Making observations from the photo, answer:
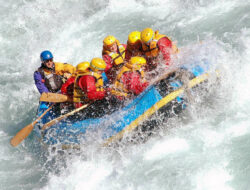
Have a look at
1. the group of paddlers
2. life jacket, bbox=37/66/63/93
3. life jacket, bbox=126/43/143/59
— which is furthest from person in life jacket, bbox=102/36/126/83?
life jacket, bbox=37/66/63/93

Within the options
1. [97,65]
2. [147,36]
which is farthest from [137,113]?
[147,36]

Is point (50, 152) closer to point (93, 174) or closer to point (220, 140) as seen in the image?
point (93, 174)

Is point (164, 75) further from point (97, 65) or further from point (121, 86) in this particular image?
point (97, 65)

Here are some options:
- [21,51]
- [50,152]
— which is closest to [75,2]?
[21,51]

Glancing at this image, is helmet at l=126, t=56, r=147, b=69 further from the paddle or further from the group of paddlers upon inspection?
the paddle

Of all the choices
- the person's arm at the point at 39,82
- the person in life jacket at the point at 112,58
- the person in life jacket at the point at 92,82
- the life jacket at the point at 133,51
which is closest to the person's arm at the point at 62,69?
the person's arm at the point at 39,82

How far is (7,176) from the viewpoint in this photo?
573cm

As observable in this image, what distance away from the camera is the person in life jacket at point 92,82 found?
4.99 m

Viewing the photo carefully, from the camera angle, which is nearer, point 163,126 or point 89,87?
point 89,87

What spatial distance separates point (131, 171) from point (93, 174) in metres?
0.61

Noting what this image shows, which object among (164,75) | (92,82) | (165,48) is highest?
(165,48)

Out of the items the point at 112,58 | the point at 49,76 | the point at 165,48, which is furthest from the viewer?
the point at 49,76

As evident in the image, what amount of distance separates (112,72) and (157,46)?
35.9 inches

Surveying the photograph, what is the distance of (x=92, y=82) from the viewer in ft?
16.4
